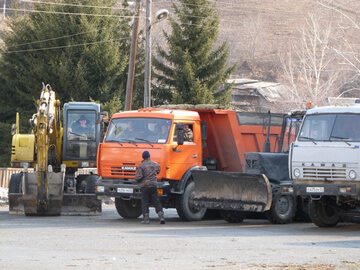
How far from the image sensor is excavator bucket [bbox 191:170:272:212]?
17125mm

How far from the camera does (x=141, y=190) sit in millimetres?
17766

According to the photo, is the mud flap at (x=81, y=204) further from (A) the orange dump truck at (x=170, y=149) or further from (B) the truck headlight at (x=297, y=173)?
(B) the truck headlight at (x=297, y=173)

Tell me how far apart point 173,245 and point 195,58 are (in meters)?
26.9

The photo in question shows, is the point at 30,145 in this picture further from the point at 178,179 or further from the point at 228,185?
the point at 228,185

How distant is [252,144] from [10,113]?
24383mm

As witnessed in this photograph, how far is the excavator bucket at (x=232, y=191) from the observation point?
17.1m

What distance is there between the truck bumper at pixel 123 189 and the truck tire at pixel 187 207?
13.2 inches

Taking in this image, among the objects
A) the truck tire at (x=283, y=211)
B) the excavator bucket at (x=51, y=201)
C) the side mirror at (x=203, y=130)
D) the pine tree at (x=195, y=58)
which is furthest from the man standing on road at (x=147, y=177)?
the pine tree at (x=195, y=58)

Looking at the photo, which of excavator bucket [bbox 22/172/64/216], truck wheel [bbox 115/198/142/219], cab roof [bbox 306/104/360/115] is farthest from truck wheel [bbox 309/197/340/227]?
excavator bucket [bbox 22/172/64/216]

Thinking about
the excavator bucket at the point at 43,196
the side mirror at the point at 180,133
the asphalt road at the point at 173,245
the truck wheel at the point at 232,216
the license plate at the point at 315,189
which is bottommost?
the asphalt road at the point at 173,245

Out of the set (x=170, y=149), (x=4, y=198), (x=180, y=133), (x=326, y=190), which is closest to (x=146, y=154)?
(x=170, y=149)

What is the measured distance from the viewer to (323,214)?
17.3 metres

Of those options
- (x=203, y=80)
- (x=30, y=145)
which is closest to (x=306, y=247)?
(x=30, y=145)

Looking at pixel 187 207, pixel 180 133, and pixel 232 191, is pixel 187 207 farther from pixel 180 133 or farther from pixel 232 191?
pixel 180 133
